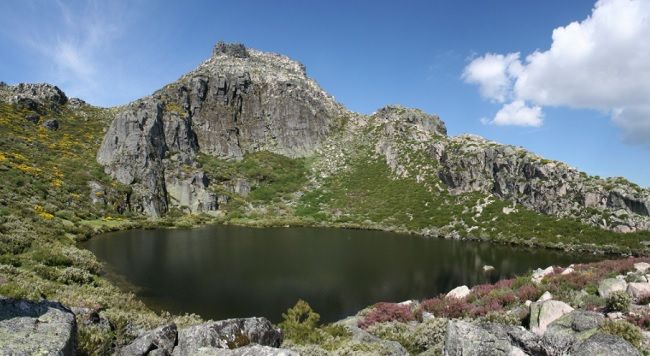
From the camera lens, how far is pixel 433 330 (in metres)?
16.9

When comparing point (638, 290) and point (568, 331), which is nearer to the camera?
point (568, 331)

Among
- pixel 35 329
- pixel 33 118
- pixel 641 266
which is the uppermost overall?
pixel 33 118

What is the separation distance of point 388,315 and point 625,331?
12.8 metres

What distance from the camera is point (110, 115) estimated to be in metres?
147

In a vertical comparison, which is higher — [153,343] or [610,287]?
[610,287]

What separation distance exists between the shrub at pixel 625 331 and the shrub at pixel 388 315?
11.5 meters

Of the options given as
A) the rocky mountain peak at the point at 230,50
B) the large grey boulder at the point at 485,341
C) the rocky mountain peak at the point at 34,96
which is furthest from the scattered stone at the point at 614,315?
the rocky mountain peak at the point at 230,50

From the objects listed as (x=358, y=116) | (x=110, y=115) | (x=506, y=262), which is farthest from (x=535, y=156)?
(x=110, y=115)

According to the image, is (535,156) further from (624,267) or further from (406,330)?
(406,330)

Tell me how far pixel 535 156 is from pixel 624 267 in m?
91.0

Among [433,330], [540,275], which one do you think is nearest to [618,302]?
[433,330]

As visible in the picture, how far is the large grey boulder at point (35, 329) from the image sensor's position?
899 cm

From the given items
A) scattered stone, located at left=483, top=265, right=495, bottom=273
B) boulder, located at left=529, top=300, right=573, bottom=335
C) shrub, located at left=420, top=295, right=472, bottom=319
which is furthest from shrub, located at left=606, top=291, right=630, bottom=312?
scattered stone, located at left=483, top=265, right=495, bottom=273

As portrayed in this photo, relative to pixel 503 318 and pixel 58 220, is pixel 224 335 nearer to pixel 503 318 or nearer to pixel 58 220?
pixel 503 318
